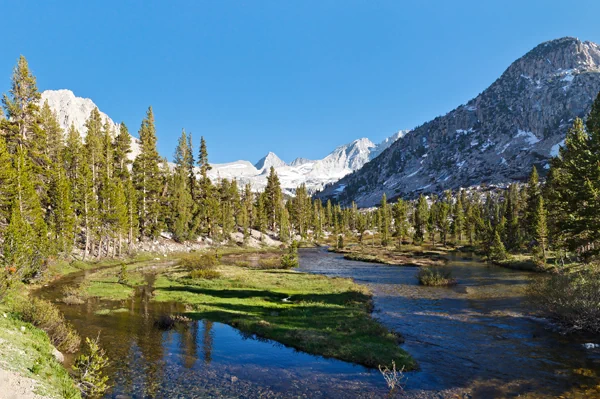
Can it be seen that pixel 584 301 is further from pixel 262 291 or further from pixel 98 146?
pixel 98 146

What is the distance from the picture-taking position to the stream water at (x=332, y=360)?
1767 centimetres

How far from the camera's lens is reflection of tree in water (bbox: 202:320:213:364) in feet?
71.6

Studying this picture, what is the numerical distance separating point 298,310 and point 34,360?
21.2 meters

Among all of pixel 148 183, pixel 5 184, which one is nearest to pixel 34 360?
pixel 5 184

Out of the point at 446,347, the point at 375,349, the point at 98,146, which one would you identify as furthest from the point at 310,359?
the point at 98,146

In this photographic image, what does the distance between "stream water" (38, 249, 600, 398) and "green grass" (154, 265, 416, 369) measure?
122 cm

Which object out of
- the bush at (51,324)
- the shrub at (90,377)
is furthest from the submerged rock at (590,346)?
the bush at (51,324)

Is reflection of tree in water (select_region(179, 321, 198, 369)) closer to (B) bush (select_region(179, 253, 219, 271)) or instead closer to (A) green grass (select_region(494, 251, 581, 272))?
(B) bush (select_region(179, 253, 219, 271))

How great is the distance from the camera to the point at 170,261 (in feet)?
226

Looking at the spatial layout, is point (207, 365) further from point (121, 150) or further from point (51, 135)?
point (121, 150)

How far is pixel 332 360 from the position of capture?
21875 millimetres

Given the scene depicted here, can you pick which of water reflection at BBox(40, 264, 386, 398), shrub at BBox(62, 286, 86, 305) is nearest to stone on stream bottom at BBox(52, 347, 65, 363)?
water reflection at BBox(40, 264, 386, 398)

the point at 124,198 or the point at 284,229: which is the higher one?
the point at 124,198

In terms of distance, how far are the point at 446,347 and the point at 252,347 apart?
13.7 m
